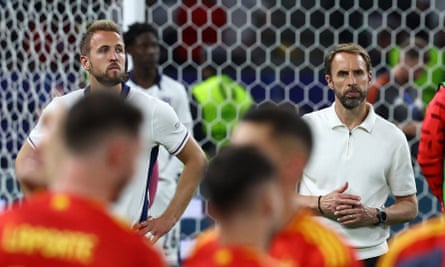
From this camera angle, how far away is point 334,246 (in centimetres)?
350

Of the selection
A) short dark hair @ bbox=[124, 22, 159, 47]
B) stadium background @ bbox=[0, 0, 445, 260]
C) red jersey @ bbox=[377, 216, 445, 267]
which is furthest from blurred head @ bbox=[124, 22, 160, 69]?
red jersey @ bbox=[377, 216, 445, 267]

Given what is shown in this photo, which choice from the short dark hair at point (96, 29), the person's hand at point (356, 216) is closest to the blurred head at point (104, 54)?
the short dark hair at point (96, 29)

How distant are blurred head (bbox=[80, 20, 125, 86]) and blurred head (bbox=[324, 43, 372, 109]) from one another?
92 cm

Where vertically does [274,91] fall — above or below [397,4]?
below

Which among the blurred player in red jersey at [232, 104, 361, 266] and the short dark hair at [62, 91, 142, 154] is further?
the blurred player in red jersey at [232, 104, 361, 266]

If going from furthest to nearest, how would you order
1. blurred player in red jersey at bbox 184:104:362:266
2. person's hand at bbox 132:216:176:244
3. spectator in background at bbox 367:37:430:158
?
spectator in background at bbox 367:37:430:158 → person's hand at bbox 132:216:176:244 → blurred player in red jersey at bbox 184:104:362:266

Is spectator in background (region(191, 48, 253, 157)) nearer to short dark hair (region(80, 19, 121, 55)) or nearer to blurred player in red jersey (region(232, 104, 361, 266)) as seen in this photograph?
short dark hair (region(80, 19, 121, 55))

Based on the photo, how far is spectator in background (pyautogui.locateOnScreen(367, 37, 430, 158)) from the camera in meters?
8.18

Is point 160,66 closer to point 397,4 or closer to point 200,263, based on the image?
point 397,4

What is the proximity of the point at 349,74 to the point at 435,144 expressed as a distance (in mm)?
481

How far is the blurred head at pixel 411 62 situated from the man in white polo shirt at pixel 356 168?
2327mm

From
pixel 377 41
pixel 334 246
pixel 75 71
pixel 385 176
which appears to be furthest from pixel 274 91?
pixel 334 246

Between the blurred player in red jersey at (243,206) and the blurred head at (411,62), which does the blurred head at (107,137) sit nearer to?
the blurred player in red jersey at (243,206)

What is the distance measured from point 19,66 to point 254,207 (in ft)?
20.2
